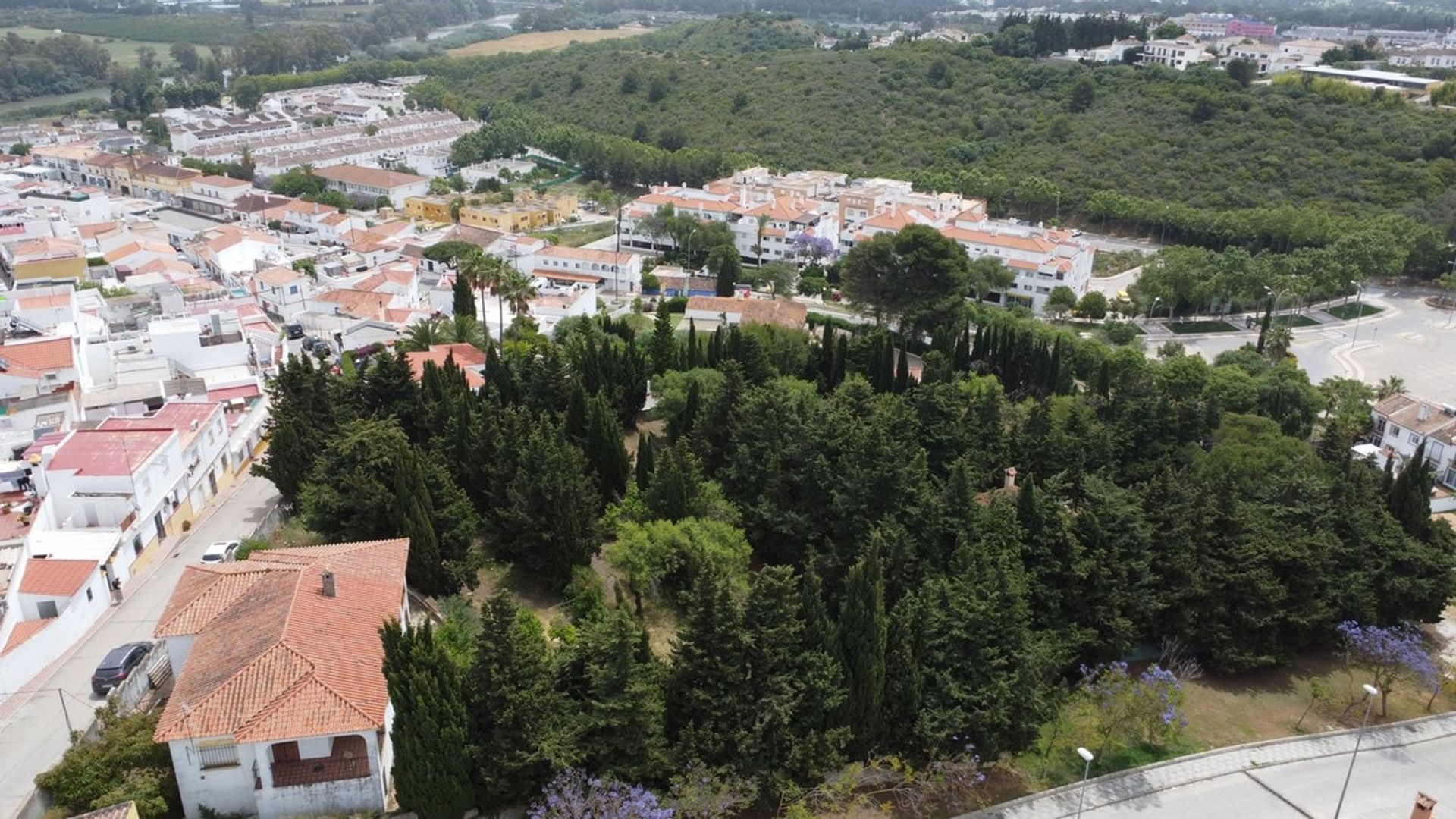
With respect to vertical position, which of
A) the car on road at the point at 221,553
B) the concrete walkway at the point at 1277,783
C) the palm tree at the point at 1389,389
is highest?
the car on road at the point at 221,553

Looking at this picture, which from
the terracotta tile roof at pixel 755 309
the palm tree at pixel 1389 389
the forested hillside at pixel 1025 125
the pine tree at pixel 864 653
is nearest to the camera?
the pine tree at pixel 864 653

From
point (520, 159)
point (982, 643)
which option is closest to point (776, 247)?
point (520, 159)

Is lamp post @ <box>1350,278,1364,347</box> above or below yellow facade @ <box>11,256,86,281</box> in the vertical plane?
below

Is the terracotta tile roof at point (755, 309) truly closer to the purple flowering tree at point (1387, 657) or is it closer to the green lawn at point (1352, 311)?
the purple flowering tree at point (1387, 657)

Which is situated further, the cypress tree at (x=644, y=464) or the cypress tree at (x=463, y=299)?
the cypress tree at (x=463, y=299)

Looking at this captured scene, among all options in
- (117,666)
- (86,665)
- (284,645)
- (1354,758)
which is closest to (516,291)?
(86,665)

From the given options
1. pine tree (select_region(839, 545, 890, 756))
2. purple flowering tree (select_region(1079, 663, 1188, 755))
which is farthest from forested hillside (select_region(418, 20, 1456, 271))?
pine tree (select_region(839, 545, 890, 756))

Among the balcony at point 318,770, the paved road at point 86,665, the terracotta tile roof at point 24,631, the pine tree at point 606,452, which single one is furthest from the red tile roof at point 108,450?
the balcony at point 318,770

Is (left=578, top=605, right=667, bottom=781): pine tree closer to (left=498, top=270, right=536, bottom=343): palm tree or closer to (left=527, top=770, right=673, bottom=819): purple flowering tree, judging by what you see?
(left=527, top=770, right=673, bottom=819): purple flowering tree
